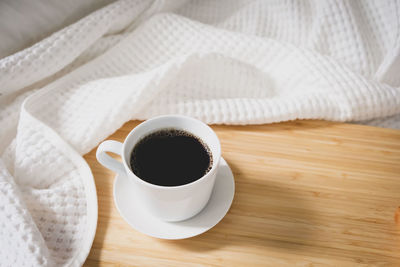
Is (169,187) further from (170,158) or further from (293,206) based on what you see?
(293,206)

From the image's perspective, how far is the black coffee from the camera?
0.51m

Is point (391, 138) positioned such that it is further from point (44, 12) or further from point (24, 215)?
point (44, 12)

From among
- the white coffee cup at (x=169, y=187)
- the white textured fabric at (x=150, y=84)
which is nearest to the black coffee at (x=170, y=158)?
the white coffee cup at (x=169, y=187)

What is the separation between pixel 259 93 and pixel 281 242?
0.35 m

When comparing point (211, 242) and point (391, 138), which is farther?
point (391, 138)

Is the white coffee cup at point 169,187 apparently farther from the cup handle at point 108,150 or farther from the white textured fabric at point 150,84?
the white textured fabric at point 150,84

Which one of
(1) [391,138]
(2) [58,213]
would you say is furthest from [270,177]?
(2) [58,213]

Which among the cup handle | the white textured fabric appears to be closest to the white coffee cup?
the cup handle

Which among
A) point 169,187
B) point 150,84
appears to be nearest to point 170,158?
point 169,187

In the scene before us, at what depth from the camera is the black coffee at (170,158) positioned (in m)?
0.51

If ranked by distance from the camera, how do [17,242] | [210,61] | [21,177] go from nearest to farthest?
[17,242] → [21,177] → [210,61]

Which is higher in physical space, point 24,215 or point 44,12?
point 44,12

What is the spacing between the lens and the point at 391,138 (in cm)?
68

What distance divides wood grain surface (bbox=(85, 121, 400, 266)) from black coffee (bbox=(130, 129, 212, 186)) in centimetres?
11
